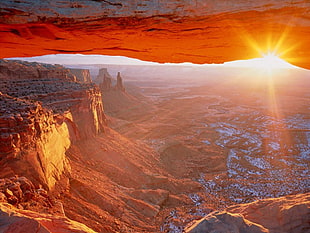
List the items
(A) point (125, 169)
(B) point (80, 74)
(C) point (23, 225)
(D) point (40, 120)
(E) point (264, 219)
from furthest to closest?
(B) point (80, 74), (A) point (125, 169), (D) point (40, 120), (E) point (264, 219), (C) point (23, 225)

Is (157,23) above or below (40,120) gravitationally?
above

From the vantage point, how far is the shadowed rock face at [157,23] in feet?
10.3

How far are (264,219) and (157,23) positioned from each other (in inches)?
184

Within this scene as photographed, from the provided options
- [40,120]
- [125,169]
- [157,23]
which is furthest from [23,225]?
[125,169]

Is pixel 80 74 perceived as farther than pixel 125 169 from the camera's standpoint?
Yes

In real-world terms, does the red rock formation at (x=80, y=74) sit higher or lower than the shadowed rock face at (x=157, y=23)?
higher

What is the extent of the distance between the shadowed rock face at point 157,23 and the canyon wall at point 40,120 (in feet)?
14.4

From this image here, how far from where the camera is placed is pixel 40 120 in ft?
30.1

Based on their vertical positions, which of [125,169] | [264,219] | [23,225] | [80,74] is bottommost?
[125,169]

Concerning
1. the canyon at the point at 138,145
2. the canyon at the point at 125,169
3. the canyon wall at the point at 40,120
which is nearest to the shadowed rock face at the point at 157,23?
the canyon at the point at 138,145

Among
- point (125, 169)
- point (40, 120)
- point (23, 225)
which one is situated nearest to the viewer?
point (23, 225)

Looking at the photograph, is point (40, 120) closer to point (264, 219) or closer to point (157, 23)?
point (157, 23)

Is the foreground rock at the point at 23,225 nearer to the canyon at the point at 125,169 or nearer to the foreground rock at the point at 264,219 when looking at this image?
the canyon at the point at 125,169

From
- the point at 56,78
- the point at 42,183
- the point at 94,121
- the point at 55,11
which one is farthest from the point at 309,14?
the point at 56,78
